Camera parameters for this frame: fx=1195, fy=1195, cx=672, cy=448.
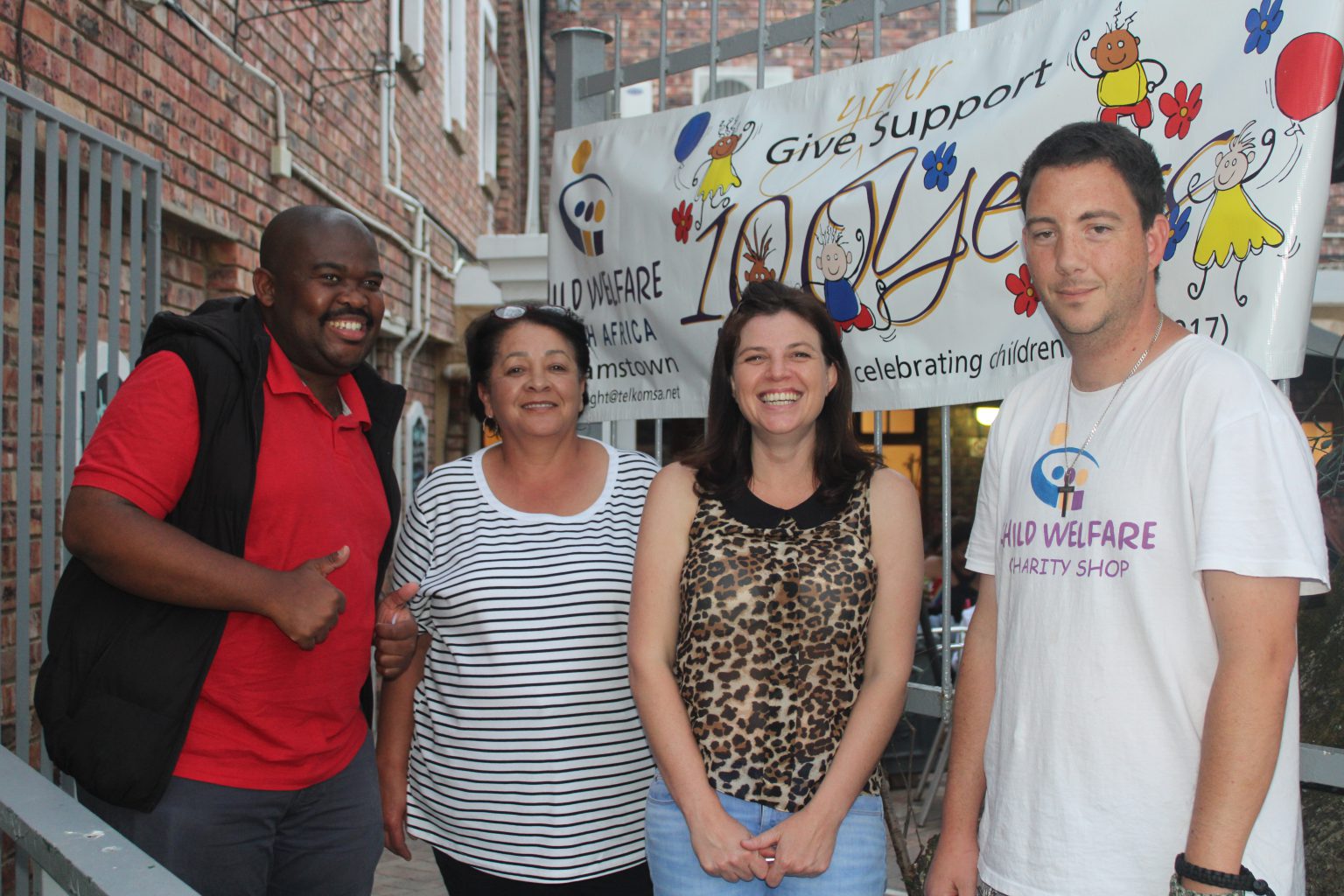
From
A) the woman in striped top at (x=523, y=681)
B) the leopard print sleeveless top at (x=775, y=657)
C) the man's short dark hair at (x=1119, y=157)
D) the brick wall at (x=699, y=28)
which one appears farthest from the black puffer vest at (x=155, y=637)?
the brick wall at (x=699, y=28)

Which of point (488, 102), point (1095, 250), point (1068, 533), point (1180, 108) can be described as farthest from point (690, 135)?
point (488, 102)

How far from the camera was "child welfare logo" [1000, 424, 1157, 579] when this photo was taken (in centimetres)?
168

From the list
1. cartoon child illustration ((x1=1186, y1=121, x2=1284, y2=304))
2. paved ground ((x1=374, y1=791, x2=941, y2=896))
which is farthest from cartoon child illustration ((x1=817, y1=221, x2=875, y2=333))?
paved ground ((x1=374, y1=791, x2=941, y2=896))

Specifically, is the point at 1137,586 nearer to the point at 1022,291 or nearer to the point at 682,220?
the point at 1022,291

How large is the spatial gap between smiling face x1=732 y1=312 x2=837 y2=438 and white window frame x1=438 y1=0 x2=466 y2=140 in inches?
283

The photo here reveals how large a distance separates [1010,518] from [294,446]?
1.35 meters

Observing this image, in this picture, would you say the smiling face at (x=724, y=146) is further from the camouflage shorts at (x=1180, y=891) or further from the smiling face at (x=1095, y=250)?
the camouflage shorts at (x=1180, y=891)

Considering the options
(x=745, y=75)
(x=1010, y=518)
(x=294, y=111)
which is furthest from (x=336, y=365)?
(x=745, y=75)

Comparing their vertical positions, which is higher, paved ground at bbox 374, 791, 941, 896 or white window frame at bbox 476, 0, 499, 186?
white window frame at bbox 476, 0, 499, 186

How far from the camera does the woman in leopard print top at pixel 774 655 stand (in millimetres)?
2064

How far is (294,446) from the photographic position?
7.63 feet

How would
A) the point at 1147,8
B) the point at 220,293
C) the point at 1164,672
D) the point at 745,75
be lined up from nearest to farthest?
the point at 1164,672, the point at 1147,8, the point at 220,293, the point at 745,75

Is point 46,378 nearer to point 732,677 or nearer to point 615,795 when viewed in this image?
point 615,795

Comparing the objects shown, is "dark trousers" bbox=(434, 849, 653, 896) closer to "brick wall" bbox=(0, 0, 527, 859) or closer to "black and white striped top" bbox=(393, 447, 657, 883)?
"black and white striped top" bbox=(393, 447, 657, 883)
